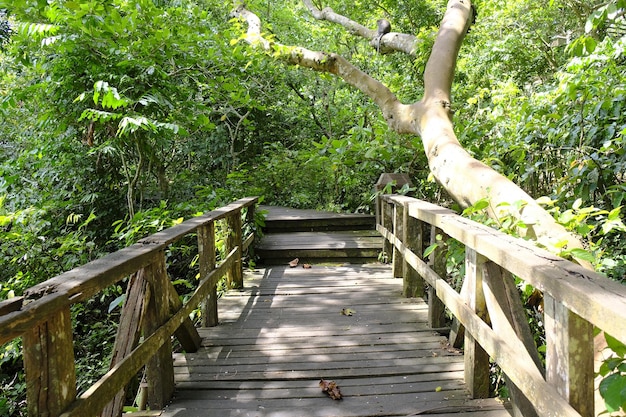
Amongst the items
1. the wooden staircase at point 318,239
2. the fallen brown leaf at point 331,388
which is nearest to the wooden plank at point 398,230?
the wooden staircase at point 318,239

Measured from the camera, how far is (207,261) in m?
3.72

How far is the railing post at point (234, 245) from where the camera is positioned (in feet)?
16.3

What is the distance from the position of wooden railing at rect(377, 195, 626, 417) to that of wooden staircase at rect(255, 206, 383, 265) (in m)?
3.01

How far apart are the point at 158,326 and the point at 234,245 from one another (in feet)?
8.25

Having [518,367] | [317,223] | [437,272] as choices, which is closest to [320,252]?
[317,223]

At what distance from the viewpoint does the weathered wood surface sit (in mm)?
2609

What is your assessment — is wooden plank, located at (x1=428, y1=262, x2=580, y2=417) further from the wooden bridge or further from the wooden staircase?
the wooden staircase

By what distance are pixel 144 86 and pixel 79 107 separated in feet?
3.62

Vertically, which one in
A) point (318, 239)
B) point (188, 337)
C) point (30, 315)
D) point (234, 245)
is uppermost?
point (30, 315)

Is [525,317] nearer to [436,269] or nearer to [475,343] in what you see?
[475,343]

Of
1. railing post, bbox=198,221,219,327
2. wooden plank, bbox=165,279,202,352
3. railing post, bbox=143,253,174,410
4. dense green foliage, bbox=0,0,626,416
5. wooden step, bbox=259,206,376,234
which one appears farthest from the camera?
wooden step, bbox=259,206,376,234

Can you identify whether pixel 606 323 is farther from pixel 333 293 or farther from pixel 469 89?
pixel 469 89

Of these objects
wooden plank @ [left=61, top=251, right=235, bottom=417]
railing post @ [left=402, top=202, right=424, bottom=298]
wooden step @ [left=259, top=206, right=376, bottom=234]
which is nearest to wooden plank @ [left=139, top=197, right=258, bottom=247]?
wooden plank @ [left=61, top=251, right=235, bottom=417]

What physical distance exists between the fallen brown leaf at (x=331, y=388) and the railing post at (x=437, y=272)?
1146mm
